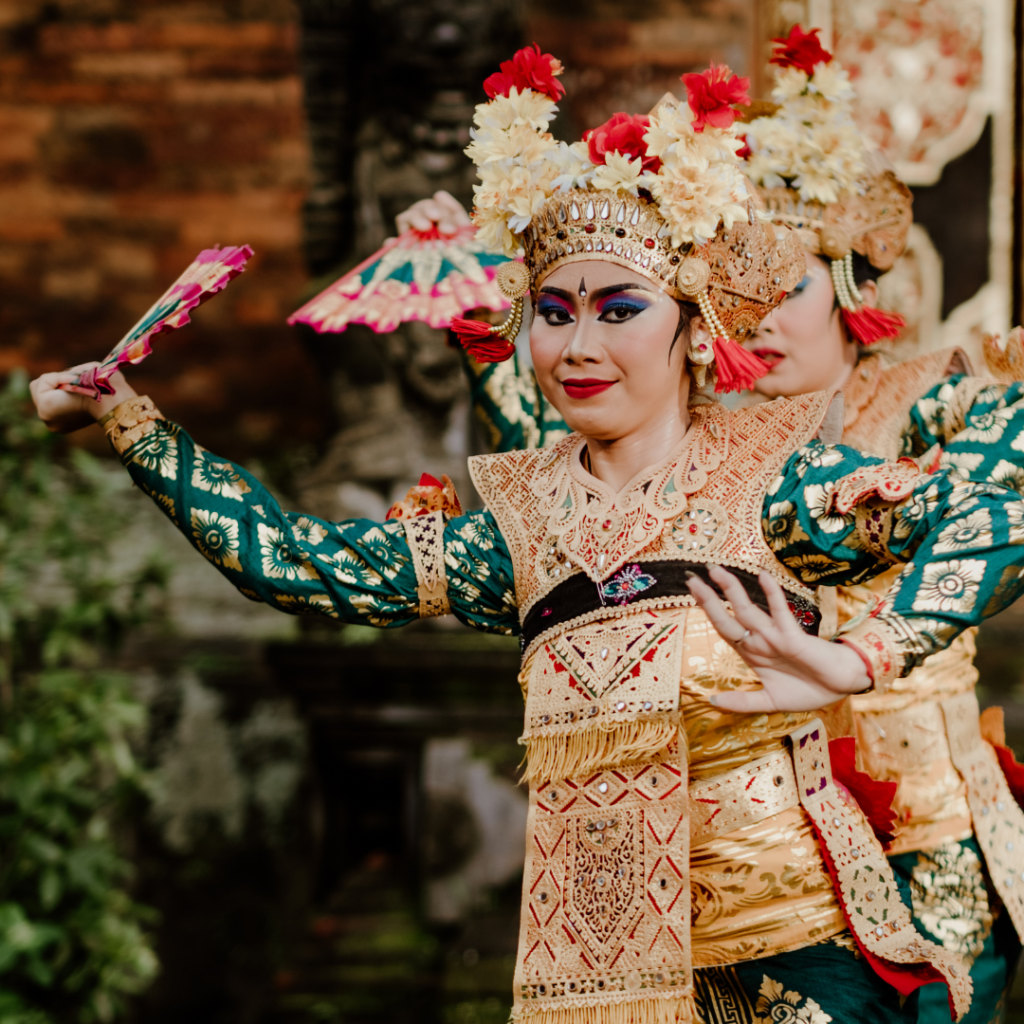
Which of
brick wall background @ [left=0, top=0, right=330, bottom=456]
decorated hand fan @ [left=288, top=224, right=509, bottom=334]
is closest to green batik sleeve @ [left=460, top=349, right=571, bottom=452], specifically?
decorated hand fan @ [left=288, top=224, right=509, bottom=334]

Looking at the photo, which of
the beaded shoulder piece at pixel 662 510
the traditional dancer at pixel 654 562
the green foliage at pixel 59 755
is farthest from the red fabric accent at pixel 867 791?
the green foliage at pixel 59 755

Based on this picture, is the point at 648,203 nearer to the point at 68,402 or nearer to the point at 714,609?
the point at 714,609

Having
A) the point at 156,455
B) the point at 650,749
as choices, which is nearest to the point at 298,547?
the point at 156,455

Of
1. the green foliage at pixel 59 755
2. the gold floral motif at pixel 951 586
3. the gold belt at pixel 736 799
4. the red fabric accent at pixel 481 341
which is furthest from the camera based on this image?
the green foliage at pixel 59 755

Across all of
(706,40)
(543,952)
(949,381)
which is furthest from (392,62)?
(543,952)

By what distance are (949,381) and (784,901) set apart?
45.4 inches

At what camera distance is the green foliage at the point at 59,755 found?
3648 mm

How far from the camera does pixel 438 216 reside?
2557 millimetres

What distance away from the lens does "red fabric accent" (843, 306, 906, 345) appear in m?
2.51

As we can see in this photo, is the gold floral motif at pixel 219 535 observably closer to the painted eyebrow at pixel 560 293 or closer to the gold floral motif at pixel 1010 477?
the painted eyebrow at pixel 560 293

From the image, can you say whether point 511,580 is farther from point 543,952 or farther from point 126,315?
point 126,315

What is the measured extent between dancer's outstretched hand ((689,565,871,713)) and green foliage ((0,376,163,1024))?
8.77 feet

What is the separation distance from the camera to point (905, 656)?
152cm

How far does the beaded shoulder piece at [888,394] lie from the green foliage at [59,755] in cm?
233
